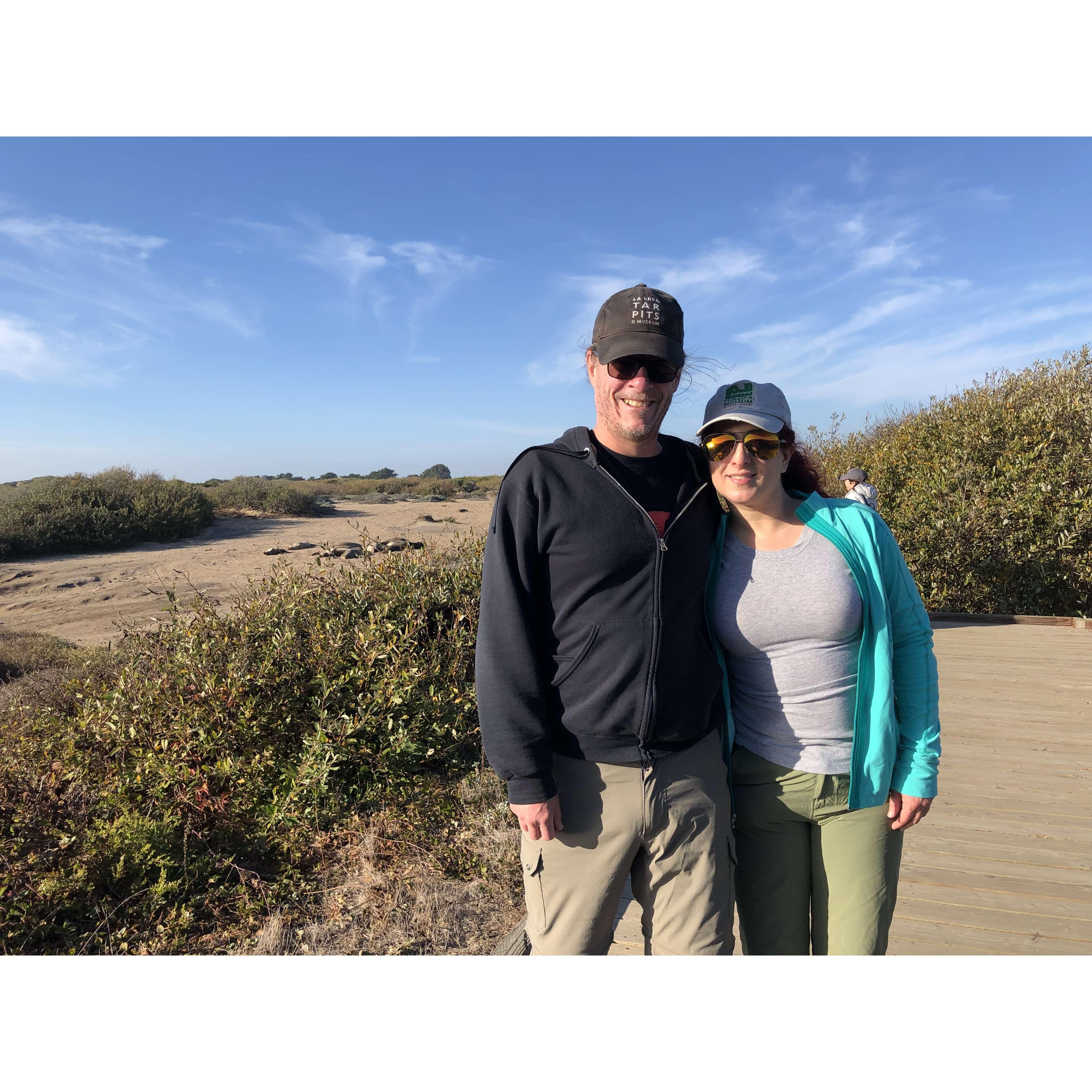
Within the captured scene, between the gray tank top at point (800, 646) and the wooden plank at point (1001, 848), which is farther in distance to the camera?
the wooden plank at point (1001, 848)

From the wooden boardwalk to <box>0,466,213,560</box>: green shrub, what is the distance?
16675mm

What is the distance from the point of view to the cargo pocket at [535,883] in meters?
1.79

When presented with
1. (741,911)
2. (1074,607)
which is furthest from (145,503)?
(1074,607)

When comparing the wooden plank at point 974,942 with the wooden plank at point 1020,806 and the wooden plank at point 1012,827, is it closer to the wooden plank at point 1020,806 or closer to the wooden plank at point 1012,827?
the wooden plank at point 1012,827

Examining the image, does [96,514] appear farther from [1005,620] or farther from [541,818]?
[1005,620]

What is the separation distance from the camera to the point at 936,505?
9.70 m

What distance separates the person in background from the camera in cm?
820

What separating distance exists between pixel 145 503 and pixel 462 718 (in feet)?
52.3

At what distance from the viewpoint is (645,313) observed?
1841 millimetres

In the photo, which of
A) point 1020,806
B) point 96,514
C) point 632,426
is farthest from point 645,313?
point 96,514

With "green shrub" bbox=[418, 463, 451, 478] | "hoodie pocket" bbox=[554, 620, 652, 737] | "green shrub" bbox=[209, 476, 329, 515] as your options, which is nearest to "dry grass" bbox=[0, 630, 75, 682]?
"hoodie pocket" bbox=[554, 620, 652, 737]

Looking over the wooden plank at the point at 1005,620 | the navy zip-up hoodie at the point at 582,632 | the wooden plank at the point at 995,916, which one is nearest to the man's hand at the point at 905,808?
the navy zip-up hoodie at the point at 582,632

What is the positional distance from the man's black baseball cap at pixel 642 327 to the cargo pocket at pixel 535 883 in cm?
136

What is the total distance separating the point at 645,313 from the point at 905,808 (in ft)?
5.04
